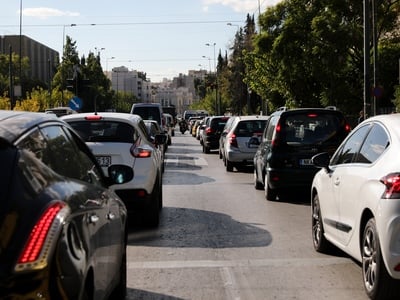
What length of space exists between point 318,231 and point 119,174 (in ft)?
10.4

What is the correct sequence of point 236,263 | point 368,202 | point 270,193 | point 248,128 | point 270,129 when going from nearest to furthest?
1. point 368,202
2. point 236,263
3. point 270,193
4. point 270,129
5. point 248,128

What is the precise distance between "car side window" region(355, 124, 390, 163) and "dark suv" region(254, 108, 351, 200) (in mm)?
6010

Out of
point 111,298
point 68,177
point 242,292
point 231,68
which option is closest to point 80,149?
point 68,177

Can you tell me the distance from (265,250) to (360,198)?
2325mm

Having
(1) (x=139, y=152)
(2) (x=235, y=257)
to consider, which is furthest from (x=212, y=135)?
(2) (x=235, y=257)

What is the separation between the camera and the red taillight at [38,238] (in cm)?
296

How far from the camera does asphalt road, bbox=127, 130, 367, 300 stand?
6250 millimetres

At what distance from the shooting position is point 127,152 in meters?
9.75

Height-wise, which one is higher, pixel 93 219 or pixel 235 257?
pixel 93 219

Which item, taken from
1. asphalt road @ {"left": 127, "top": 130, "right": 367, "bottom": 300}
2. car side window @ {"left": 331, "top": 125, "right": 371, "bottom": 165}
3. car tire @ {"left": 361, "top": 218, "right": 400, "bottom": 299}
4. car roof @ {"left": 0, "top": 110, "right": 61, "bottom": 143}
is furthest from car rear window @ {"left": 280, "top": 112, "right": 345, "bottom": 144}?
car roof @ {"left": 0, "top": 110, "right": 61, "bottom": 143}

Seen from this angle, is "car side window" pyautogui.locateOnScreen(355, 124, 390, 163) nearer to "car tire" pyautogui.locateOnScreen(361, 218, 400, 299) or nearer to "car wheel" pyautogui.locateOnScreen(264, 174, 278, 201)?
"car tire" pyautogui.locateOnScreen(361, 218, 400, 299)

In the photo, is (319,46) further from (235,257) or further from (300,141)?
(235,257)

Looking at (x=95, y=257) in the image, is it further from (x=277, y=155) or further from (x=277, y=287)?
(x=277, y=155)

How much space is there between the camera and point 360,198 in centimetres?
605
